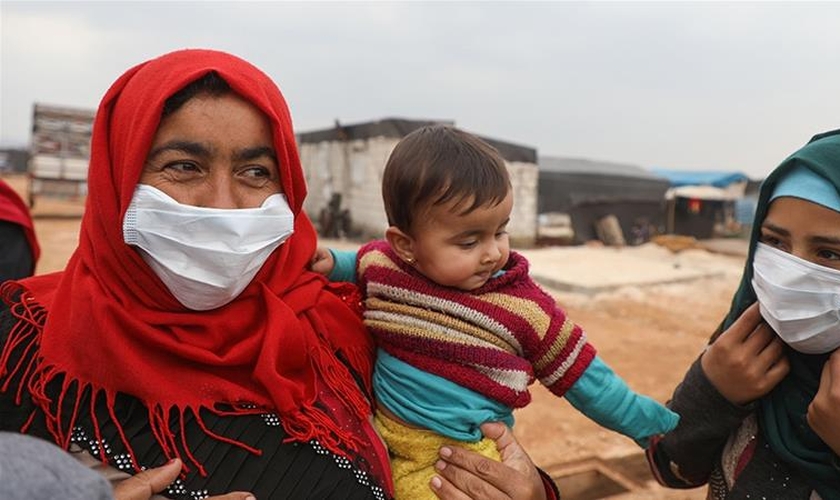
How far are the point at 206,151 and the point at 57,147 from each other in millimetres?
20022

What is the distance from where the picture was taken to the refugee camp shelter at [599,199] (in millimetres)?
21281

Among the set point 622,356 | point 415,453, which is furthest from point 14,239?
point 622,356

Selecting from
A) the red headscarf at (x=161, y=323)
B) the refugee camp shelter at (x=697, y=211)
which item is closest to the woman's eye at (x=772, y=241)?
the red headscarf at (x=161, y=323)

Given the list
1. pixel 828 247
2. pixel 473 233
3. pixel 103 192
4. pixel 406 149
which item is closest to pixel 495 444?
pixel 473 233

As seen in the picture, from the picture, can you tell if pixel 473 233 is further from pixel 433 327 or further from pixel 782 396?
pixel 782 396

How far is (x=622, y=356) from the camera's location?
22.9ft

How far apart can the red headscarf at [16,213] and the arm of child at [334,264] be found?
1498 millimetres

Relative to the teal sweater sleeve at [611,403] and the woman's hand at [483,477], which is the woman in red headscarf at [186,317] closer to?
the woman's hand at [483,477]

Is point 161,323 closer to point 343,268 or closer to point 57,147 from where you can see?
Result: point 343,268

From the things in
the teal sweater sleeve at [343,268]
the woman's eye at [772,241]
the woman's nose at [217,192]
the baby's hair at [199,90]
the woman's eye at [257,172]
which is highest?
the baby's hair at [199,90]

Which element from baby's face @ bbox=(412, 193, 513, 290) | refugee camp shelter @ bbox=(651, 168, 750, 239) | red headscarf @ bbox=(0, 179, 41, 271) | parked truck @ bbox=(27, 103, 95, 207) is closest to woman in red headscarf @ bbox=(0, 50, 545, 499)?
baby's face @ bbox=(412, 193, 513, 290)

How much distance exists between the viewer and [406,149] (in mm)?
1805

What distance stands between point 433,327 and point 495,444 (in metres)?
0.39

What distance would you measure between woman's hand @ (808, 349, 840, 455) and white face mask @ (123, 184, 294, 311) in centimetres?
150
